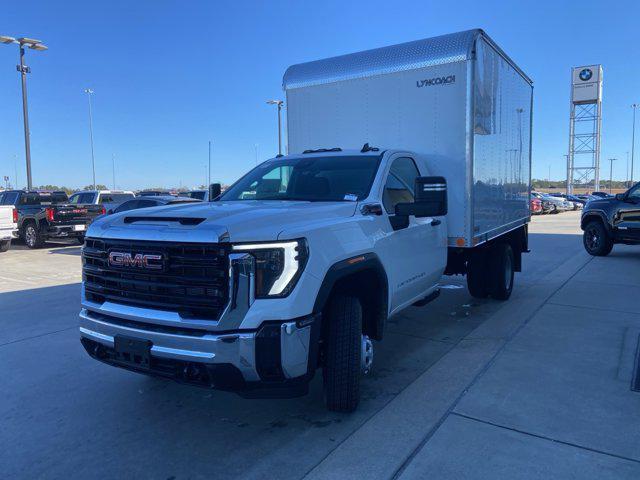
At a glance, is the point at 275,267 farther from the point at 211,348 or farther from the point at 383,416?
the point at 383,416

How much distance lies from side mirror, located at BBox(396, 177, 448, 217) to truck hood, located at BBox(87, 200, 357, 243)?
1.98 feet

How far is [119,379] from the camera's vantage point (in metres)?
4.56

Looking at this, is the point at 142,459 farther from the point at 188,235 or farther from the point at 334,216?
the point at 334,216

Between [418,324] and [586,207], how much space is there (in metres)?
9.44

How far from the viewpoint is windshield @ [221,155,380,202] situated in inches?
174

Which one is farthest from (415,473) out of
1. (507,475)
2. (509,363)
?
(509,363)

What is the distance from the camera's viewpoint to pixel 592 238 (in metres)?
12.6

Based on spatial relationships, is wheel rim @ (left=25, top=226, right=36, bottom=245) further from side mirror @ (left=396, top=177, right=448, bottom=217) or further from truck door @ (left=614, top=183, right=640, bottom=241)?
truck door @ (left=614, top=183, right=640, bottom=241)

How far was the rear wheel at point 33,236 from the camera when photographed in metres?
15.8

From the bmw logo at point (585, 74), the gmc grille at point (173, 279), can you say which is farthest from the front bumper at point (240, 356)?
the bmw logo at point (585, 74)

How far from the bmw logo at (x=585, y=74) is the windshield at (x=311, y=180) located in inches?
2730

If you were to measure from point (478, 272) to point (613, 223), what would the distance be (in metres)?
7.05

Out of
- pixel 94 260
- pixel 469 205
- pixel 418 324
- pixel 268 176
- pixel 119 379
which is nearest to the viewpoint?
pixel 94 260

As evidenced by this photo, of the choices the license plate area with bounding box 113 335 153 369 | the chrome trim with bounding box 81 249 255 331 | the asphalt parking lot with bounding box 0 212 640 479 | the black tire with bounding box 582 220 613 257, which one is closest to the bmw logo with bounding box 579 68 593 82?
the black tire with bounding box 582 220 613 257
